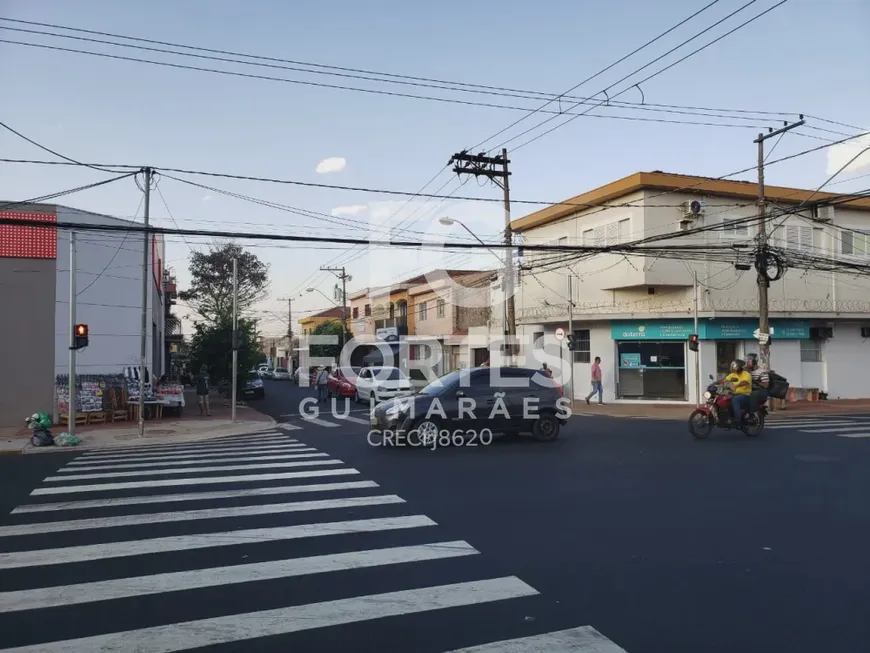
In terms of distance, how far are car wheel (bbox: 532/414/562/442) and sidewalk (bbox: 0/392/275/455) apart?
9.00 m

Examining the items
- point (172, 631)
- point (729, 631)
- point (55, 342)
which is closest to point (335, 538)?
point (172, 631)

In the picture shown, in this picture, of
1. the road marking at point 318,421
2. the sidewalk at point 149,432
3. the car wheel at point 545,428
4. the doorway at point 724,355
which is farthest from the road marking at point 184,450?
the doorway at point 724,355

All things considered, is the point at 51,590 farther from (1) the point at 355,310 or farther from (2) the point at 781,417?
(1) the point at 355,310

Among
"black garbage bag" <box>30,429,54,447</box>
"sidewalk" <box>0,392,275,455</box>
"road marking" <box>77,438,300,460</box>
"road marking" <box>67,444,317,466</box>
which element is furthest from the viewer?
"sidewalk" <box>0,392,275,455</box>

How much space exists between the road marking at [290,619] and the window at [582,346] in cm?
2506

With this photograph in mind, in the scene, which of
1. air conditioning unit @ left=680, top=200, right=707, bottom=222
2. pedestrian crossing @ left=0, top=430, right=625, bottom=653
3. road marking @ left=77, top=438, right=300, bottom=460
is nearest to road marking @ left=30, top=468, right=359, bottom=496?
pedestrian crossing @ left=0, top=430, right=625, bottom=653

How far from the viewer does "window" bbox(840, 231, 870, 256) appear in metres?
30.0

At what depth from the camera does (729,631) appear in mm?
4742

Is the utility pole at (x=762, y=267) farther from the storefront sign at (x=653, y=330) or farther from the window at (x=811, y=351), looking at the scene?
the window at (x=811, y=351)

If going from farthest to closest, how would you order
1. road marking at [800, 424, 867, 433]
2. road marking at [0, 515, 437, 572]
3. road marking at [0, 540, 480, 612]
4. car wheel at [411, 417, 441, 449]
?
road marking at [800, 424, 867, 433] < car wheel at [411, 417, 441, 449] < road marking at [0, 515, 437, 572] < road marking at [0, 540, 480, 612]

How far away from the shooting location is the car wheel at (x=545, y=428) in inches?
607

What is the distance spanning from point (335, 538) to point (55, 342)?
1790cm

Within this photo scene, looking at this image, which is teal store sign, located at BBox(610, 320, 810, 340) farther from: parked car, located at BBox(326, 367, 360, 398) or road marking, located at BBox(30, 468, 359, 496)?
road marking, located at BBox(30, 468, 359, 496)

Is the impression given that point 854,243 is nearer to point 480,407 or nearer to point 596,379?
point 596,379
